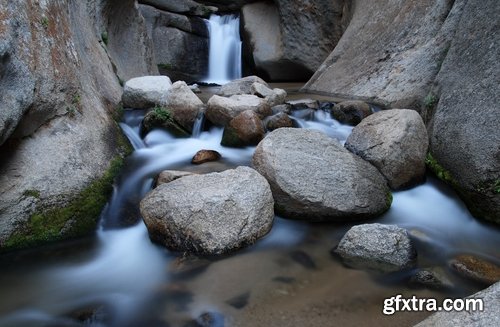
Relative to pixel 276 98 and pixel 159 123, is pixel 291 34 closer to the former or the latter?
pixel 276 98

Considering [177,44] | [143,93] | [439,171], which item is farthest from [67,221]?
[177,44]

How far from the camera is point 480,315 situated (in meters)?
2.17

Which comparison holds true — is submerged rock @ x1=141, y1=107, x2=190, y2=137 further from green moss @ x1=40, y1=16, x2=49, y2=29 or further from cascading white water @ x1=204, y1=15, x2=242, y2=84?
cascading white water @ x1=204, y1=15, x2=242, y2=84

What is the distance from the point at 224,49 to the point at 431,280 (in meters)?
14.7

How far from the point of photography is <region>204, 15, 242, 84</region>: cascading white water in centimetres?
1623

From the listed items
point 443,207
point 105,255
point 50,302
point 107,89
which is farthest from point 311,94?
point 50,302

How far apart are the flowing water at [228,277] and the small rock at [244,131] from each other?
1721 mm

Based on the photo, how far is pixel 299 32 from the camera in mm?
14570

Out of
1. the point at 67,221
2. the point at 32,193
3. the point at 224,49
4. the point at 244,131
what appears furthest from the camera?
the point at 224,49

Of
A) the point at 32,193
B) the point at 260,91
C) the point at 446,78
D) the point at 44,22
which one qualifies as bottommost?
the point at 32,193

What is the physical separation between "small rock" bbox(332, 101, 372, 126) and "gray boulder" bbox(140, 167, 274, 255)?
3.27 meters

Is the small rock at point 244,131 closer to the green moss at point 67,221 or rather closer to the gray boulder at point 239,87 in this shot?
the green moss at point 67,221

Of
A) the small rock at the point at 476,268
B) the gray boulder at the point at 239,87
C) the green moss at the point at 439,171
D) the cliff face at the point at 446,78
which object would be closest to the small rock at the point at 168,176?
the small rock at the point at 476,268

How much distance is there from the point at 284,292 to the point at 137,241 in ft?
5.81
